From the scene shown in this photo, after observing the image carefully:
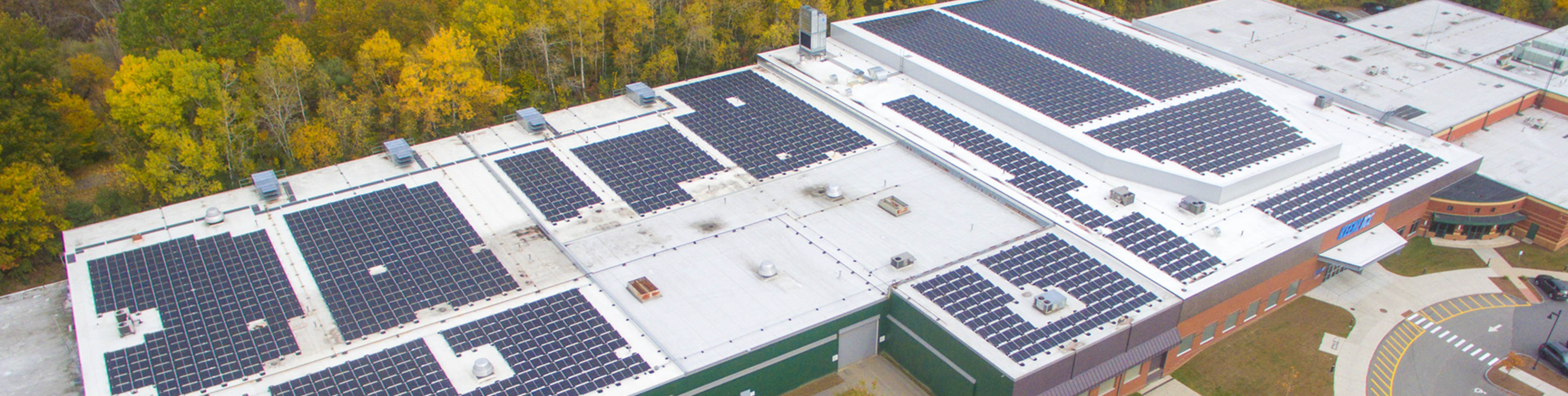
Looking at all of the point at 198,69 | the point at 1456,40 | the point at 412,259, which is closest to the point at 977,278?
the point at 412,259

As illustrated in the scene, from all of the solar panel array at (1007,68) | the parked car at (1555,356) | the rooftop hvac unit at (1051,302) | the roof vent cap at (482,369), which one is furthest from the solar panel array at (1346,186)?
the roof vent cap at (482,369)

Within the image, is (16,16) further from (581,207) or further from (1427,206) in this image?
(1427,206)

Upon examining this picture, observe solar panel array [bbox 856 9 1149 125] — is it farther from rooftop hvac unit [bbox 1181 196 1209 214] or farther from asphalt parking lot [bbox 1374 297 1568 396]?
asphalt parking lot [bbox 1374 297 1568 396]

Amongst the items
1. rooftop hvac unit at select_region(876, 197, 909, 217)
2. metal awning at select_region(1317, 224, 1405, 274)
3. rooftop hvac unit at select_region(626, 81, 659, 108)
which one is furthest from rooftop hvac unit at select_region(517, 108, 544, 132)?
metal awning at select_region(1317, 224, 1405, 274)

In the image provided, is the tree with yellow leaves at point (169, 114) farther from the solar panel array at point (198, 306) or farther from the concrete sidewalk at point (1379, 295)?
the concrete sidewalk at point (1379, 295)

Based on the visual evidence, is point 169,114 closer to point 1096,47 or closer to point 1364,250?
point 1096,47
